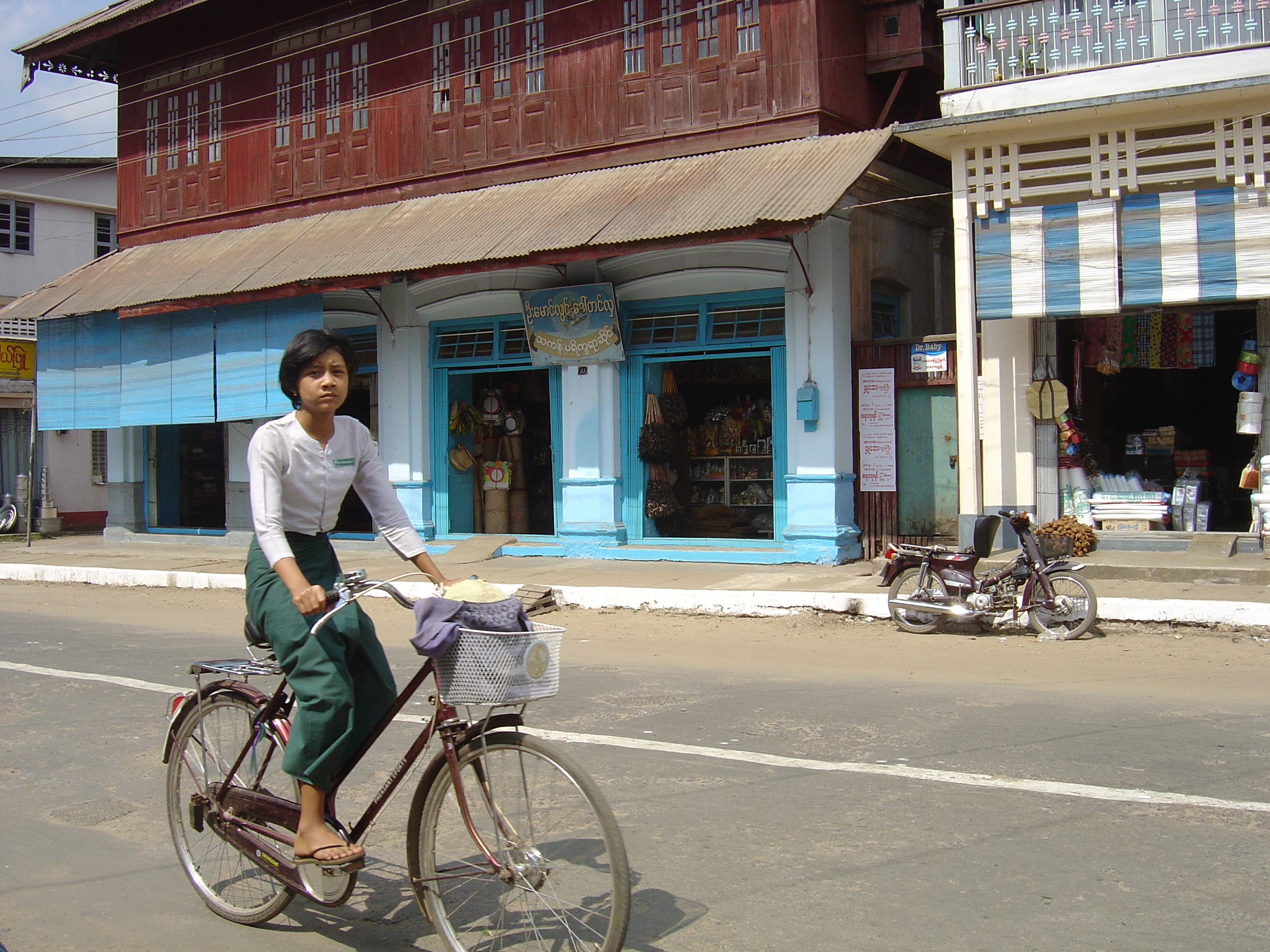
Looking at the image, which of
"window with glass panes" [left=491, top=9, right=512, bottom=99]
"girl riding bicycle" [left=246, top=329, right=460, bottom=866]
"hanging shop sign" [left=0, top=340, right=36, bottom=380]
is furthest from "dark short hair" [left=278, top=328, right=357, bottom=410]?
"hanging shop sign" [left=0, top=340, right=36, bottom=380]

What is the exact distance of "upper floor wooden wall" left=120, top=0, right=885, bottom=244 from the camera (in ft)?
45.4

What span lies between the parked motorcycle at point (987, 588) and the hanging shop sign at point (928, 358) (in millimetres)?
3420

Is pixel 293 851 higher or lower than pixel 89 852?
higher

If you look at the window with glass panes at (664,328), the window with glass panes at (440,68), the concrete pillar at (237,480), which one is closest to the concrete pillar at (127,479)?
the concrete pillar at (237,480)

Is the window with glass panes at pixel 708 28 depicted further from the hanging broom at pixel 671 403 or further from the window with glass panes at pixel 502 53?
the hanging broom at pixel 671 403

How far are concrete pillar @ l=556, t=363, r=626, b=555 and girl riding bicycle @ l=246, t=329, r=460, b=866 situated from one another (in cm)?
1071

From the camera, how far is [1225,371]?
14.1 metres

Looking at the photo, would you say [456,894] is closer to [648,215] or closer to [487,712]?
[487,712]

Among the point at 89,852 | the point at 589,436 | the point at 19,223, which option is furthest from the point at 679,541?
the point at 19,223

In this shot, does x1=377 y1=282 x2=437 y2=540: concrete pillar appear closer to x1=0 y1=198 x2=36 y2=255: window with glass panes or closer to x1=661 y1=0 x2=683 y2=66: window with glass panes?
x1=661 y1=0 x2=683 y2=66: window with glass panes

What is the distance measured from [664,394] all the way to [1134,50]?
6439 mm

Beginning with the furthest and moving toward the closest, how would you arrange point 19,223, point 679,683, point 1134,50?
point 19,223
point 1134,50
point 679,683

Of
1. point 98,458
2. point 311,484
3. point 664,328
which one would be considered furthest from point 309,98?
point 311,484

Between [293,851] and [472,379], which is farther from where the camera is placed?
[472,379]
